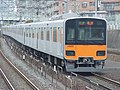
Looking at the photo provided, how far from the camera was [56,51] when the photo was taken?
16297 mm

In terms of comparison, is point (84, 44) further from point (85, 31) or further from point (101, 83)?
point (101, 83)

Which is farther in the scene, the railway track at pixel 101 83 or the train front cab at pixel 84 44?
the train front cab at pixel 84 44

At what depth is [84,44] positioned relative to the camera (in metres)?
14.8

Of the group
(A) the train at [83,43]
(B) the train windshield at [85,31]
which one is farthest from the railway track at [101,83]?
(B) the train windshield at [85,31]

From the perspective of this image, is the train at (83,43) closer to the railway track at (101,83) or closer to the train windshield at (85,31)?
the train windshield at (85,31)

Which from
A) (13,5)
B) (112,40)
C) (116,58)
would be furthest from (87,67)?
(13,5)

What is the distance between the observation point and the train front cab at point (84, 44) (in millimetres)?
14789

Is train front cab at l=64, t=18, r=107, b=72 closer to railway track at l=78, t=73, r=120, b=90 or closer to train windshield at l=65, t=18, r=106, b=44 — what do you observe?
train windshield at l=65, t=18, r=106, b=44

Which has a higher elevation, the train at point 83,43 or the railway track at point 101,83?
the train at point 83,43

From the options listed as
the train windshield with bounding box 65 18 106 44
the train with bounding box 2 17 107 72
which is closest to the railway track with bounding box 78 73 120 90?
the train with bounding box 2 17 107 72

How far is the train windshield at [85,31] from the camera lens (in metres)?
14.9

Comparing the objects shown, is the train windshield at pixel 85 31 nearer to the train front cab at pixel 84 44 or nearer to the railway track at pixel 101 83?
the train front cab at pixel 84 44

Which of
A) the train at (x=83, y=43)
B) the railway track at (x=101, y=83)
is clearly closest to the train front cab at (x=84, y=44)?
Answer: the train at (x=83, y=43)

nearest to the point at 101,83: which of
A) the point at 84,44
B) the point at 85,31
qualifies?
the point at 84,44
